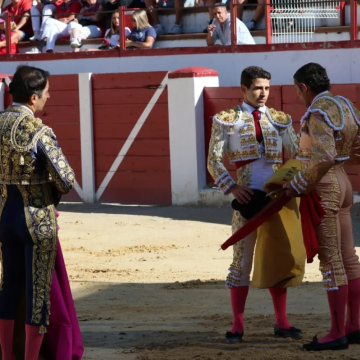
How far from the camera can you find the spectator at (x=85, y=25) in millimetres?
12234

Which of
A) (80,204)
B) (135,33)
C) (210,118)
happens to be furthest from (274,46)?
(80,204)

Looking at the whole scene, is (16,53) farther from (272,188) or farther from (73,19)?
(272,188)

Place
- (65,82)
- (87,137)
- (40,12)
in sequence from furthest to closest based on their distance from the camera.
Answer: (40,12) → (65,82) → (87,137)

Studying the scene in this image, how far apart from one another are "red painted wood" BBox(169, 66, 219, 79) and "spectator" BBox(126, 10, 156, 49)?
1541mm

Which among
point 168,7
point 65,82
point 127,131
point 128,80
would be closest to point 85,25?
point 168,7

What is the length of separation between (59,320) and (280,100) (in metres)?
6.06

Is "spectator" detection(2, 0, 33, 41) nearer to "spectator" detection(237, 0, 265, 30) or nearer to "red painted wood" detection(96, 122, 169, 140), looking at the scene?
"red painted wood" detection(96, 122, 169, 140)

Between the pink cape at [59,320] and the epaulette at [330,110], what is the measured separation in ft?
4.26

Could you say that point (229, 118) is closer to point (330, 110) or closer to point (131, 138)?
point (330, 110)

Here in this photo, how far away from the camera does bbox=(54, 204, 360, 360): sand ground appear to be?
416 centimetres

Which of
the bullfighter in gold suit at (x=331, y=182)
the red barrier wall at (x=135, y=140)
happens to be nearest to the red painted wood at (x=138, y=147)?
the red barrier wall at (x=135, y=140)

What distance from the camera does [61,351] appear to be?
3643mm

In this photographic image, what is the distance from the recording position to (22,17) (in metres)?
13.1

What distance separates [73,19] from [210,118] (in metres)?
3.70
